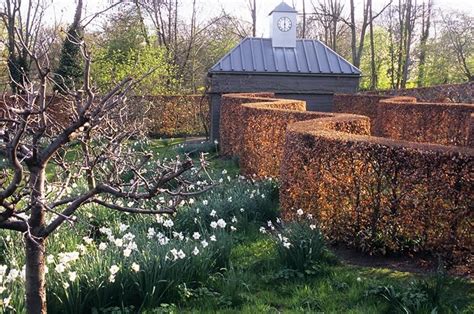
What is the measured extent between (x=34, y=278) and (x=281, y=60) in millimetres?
16906

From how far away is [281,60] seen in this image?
61.4ft

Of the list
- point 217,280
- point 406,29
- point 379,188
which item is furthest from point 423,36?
point 217,280

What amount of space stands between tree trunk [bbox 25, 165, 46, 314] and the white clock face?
17557 millimetres

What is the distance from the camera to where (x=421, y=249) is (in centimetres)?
495

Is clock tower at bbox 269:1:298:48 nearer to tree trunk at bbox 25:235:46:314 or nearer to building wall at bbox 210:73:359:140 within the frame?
building wall at bbox 210:73:359:140

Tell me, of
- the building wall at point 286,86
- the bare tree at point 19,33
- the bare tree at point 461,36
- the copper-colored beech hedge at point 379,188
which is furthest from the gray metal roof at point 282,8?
the bare tree at point 461,36

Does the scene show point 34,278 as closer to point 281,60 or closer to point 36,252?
point 36,252

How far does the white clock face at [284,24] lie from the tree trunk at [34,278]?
57.8 feet

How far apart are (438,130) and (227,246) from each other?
303 inches

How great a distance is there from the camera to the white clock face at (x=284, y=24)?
19.1 metres

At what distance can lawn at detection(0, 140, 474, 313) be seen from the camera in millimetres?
3764

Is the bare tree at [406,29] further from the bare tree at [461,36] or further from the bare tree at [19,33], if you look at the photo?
the bare tree at [19,33]

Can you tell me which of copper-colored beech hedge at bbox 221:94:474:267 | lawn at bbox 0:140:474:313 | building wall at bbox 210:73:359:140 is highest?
building wall at bbox 210:73:359:140

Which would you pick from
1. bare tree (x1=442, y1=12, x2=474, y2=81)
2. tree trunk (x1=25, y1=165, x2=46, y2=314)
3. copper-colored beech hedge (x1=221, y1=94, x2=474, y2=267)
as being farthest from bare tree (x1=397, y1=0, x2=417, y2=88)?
tree trunk (x1=25, y1=165, x2=46, y2=314)
